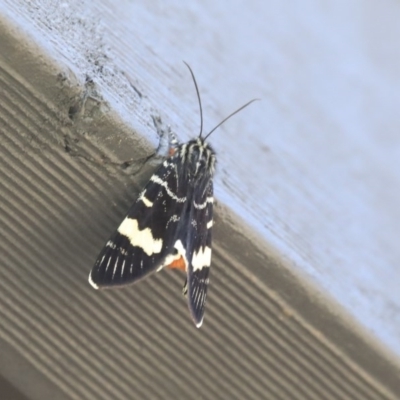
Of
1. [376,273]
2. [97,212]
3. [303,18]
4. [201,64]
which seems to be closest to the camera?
[97,212]

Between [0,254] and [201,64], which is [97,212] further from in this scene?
[201,64]

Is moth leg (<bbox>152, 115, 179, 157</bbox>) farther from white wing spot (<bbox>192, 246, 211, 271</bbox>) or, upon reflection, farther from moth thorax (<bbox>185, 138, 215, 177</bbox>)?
white wing spot (<bbox>192, 246, 211, 271</bbox>)

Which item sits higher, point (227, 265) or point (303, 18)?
point (303, 18)

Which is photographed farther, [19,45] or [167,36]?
[167,36]

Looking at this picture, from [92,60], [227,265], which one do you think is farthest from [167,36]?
[227,265]

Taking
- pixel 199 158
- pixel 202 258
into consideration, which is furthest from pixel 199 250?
pixel 199 158

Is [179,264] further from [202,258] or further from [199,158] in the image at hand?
[199,158]

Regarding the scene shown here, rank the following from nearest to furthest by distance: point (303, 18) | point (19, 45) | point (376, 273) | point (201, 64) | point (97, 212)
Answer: point (19, 45), point (97, 212), point (376, 273), point (201, 64), point (303, 18)

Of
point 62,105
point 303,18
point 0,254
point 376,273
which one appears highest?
point 303,18
